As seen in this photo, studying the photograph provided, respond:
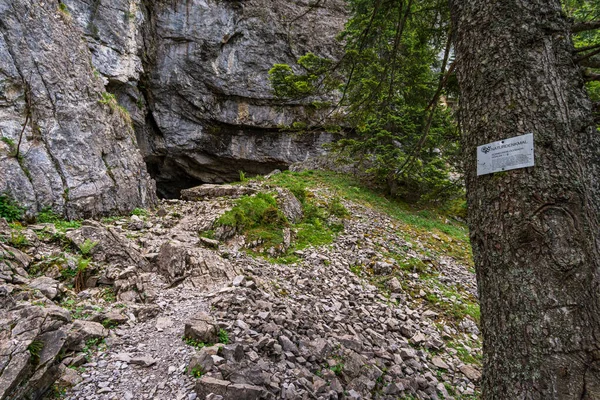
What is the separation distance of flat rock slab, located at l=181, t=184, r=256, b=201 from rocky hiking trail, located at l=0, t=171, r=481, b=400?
134 inches

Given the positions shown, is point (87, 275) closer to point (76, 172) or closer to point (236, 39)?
point (76, 172)

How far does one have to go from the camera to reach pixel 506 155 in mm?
1662

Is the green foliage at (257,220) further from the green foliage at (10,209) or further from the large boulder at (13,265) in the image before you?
the green foliage at (10,209)

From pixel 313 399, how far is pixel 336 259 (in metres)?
3.35

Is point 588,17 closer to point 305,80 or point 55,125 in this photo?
point 305,80

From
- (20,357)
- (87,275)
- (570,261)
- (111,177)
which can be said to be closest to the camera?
(570,261)

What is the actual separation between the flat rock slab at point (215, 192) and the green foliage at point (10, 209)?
16.0ft

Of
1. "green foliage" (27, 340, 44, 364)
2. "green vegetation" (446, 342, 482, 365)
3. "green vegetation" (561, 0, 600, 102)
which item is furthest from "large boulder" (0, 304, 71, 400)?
"green vegetation" (446, 342, 482, 365)

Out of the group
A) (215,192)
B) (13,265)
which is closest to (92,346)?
(13,265)

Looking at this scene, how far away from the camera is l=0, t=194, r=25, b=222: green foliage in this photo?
560cm

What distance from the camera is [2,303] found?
307cm

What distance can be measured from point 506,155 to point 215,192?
9728mm

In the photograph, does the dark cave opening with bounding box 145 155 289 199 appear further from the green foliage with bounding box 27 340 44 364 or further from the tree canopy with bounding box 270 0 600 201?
the green foliage with bounding box 27 340 44 364

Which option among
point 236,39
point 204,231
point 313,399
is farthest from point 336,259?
point 236,39
